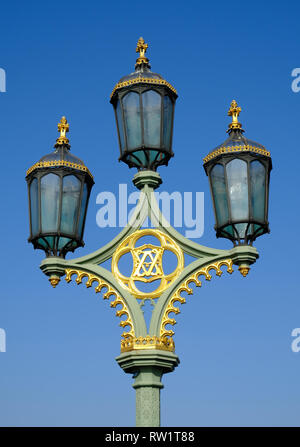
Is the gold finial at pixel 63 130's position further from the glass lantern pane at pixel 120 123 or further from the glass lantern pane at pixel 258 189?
the glass lantern pane at pixel 258 189

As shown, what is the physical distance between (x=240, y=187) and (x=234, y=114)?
1.27 metres

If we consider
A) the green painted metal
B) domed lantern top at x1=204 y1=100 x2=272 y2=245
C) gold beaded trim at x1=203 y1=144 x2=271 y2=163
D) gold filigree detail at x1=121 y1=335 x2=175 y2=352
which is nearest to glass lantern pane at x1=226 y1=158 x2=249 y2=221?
domed lantern top at x1=204 y1=100 x2=272 y2=245

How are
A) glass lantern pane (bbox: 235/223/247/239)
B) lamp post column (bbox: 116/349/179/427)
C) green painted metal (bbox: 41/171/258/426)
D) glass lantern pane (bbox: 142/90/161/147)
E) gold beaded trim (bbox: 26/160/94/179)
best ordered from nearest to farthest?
1. lamp post column (bbox: 116/349/179/427)
2. green painted metal (bbox: 41/171/258/426)
3. glass lantern pane (bbox: 235/223/247/239)
4. gold beaded trim (bbox: 26/160/94/179)
5. glass lantern pane (bbox: 142/90/161/147)

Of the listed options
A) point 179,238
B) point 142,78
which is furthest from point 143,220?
point 142,78

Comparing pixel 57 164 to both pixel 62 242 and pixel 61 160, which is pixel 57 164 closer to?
pixel 61 160

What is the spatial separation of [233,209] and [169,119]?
63.3 inches

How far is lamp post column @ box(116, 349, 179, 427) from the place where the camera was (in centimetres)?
1016

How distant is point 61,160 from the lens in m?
11.3

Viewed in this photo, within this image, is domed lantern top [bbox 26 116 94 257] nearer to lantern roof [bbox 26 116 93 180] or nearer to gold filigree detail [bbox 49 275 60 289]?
lantern roof [bbox 26 116 93 180]

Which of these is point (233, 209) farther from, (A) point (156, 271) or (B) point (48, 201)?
(B) point (48, 201)
